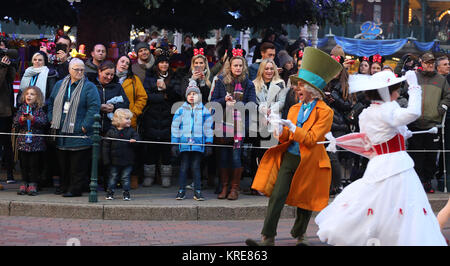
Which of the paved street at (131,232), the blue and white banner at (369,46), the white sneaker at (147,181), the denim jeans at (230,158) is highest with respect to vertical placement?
the blue and white banner at (369,46)

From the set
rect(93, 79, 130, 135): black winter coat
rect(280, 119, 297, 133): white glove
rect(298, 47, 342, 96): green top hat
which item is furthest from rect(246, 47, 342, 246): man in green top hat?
rect(93, 79, 130, 135): black winter coat

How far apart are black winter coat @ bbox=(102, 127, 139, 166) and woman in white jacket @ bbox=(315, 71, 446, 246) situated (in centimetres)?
421

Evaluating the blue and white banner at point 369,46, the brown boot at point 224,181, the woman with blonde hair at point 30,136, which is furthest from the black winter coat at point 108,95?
the blue and white banner at point 369,46

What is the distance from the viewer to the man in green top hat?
8023 millimetres

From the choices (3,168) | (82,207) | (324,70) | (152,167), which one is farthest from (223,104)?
(3,168)

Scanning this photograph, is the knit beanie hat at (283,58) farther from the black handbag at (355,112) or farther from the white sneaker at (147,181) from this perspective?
the white sneaker at (147,181)

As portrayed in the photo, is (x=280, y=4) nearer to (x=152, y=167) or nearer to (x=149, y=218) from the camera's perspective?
(x=152, y=167)

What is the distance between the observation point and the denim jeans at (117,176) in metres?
10.8

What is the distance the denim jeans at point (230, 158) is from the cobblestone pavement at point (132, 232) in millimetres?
1246

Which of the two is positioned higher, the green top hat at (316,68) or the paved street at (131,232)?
the green top hat at (316,68)

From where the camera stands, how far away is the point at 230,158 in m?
11.4

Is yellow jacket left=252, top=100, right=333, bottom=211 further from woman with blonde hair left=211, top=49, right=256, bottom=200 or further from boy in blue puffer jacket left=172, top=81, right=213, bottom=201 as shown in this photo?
woman with blonde hair left=211, top=49, right=256, bottom=200

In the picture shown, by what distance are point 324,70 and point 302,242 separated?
6.06ft

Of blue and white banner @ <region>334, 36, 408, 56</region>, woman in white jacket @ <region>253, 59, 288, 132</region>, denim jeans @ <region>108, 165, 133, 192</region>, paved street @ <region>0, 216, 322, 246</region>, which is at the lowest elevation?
paved street @ <region>0, 216, 322, 246</region>
